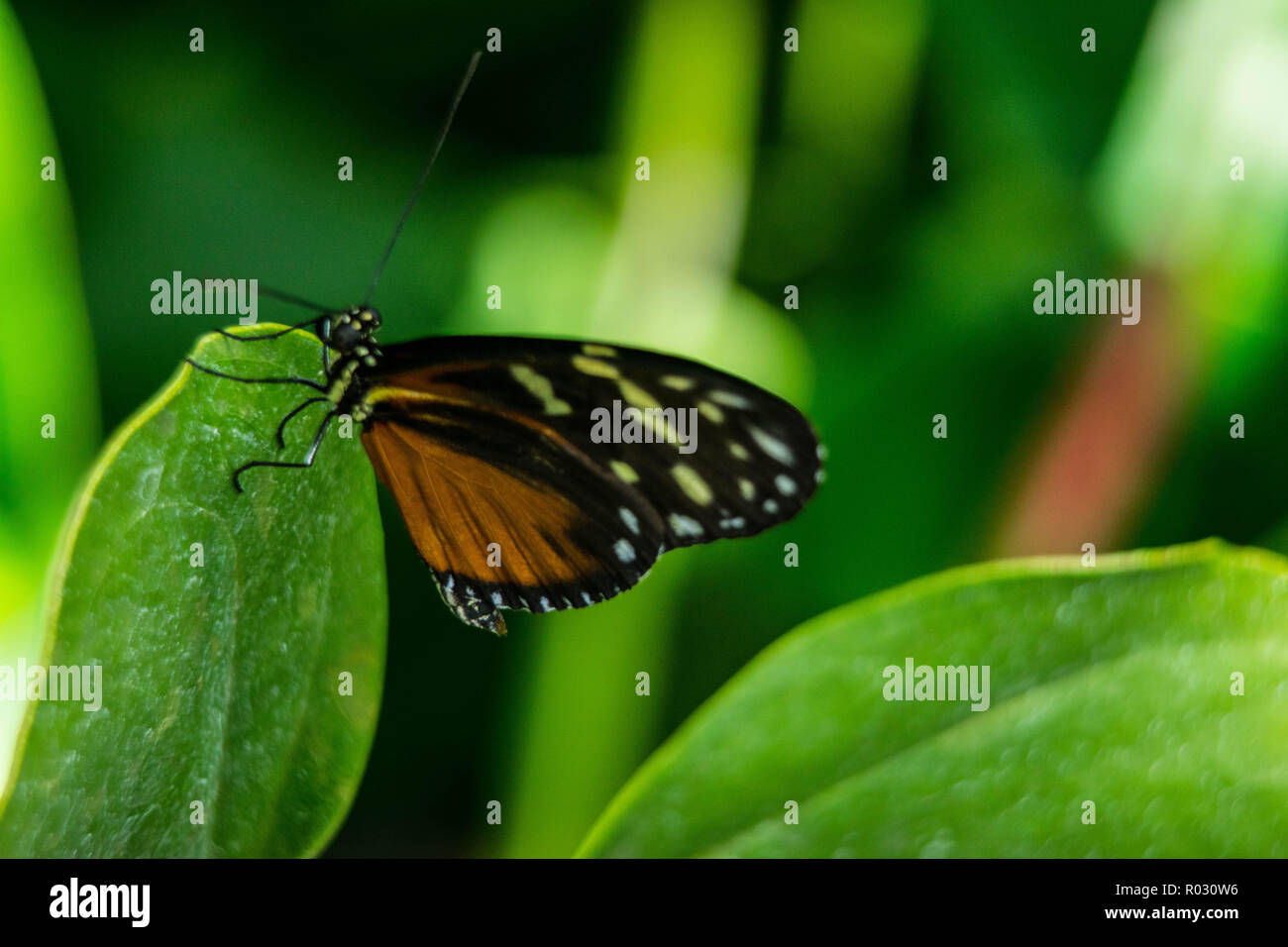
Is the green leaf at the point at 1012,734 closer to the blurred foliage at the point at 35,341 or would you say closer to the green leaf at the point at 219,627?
the green leaf at the point at 219,627

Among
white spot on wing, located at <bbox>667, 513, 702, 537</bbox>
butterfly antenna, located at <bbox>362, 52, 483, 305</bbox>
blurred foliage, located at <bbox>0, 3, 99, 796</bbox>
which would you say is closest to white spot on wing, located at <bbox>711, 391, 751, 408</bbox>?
white spot on wing, located at <bbox>667, 513, 702, 537</bbox>

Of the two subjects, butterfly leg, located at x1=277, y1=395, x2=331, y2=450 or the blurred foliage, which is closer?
butterfly leg, located at x1=277, y1=395, x2=331, y2=450

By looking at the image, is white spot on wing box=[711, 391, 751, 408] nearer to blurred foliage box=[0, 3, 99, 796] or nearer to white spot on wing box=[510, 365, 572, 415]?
white spot on wing box=[510, 365, 572, 415]

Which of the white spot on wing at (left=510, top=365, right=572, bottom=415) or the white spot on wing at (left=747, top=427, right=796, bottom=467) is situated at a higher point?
the white spot on wing at (left=510, top=365, right=572, bottom=415)

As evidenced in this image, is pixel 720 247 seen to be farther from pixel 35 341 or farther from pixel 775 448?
pixel 35 341
